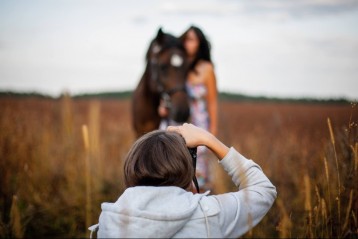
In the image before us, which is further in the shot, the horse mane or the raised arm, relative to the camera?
the horse mane

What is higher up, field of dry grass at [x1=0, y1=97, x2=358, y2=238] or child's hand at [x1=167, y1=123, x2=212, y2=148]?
child's hand at [x1=167, y1=123, x2=212, y2=148]

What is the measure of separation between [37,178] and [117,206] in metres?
2.60

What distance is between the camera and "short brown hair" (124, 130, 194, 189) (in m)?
1.26

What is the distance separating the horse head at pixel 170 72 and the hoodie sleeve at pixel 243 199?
286cm

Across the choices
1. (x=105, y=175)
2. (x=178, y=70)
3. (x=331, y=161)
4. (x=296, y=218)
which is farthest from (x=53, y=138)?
(x=331, y=161)

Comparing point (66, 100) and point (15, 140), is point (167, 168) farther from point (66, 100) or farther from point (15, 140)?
point (15, 140)

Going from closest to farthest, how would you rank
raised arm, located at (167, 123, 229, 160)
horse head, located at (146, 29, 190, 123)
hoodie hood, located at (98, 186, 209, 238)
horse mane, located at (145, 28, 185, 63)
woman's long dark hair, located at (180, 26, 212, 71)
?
hoodie hood, located at (98, 186, 209, 238) → raised arm, located at (167, 123, 229, 160) → horse head, located at (146, 29, 190, 123) → woman's long dark hair, located at (180, 26, 212, 71) → horse mane, located at (145, 28, 185, 63)

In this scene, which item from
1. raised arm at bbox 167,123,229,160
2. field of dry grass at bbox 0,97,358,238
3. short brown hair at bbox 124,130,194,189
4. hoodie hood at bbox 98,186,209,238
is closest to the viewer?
hoodie hood at bbox 98,186,209,238

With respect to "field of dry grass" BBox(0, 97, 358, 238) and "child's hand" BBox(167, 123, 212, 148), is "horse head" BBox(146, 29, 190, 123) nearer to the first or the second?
"field of dry grass" BBox(0, 97, 358, 238)

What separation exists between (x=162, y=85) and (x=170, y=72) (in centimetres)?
19

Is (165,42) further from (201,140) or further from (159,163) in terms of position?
(159,163)

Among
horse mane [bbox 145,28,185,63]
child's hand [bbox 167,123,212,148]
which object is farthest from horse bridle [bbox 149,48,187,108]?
child's hand [bbox 167,123,212,148]

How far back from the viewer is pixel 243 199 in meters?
1.26

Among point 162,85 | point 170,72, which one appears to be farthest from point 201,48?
point 162,85
